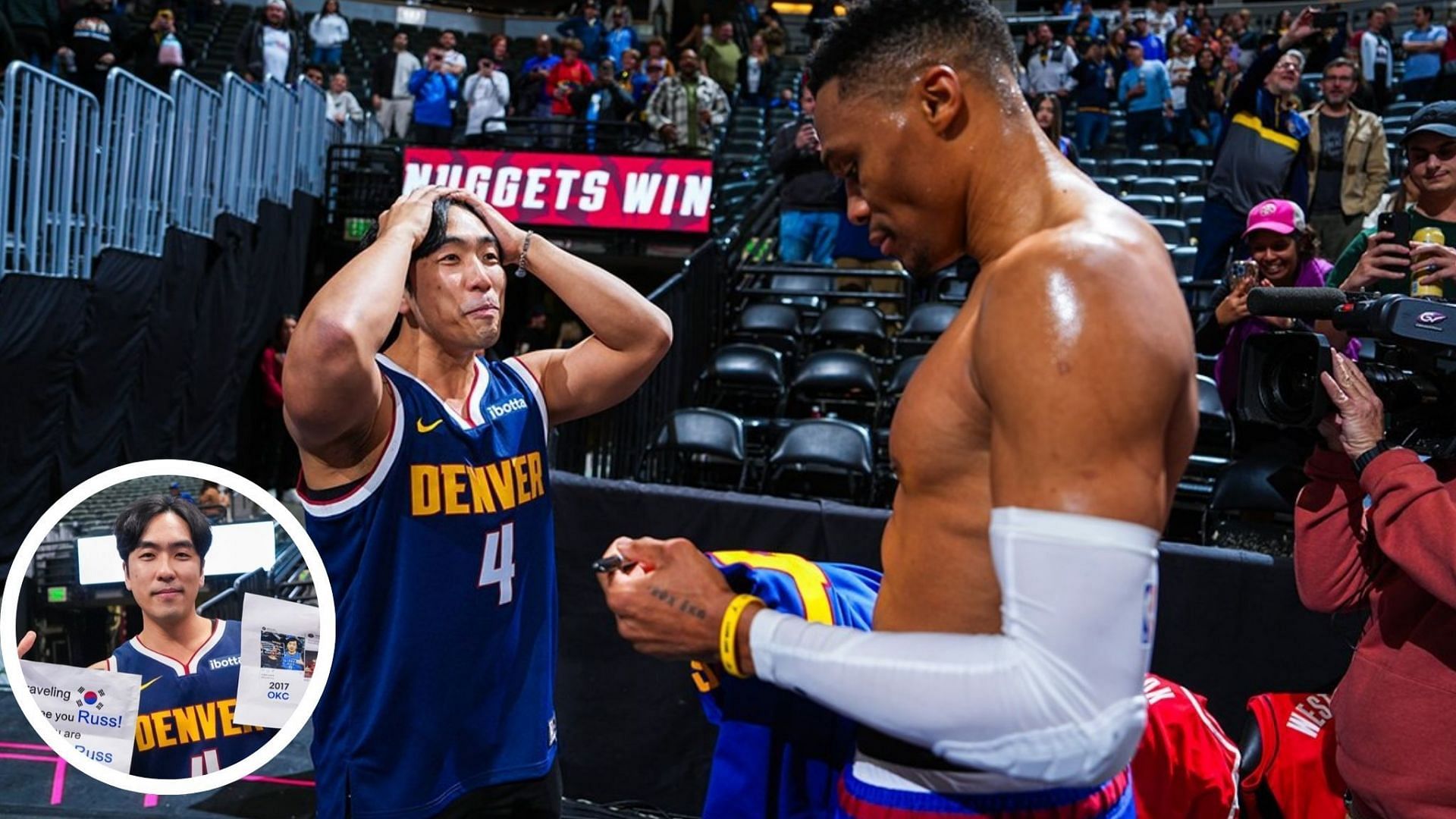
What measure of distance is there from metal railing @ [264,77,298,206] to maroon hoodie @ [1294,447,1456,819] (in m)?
10.3

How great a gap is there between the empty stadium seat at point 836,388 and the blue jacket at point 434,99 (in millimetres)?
7680

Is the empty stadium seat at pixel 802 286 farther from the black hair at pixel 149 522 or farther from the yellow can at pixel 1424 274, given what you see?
the black hair at pixel 149 522

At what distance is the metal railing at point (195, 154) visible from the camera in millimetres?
9055

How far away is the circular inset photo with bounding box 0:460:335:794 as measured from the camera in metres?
2.40

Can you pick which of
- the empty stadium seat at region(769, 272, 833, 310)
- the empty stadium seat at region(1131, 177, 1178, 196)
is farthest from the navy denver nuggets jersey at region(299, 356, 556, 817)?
the empty stadium seat at region(1131, 177, 1178, 196)

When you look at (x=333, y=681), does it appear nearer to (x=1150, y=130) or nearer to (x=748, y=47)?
(x=1150, y=130)

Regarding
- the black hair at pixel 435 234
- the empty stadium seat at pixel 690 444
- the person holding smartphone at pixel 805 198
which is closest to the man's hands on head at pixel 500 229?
the black hair at pixel 435 234

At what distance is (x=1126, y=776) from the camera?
171cm

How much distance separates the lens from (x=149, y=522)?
243cm

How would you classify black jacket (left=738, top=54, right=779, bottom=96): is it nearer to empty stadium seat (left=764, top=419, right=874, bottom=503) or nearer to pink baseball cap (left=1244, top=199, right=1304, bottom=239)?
empty stadium seat (left=764, top=419, right=874, bottom=503)

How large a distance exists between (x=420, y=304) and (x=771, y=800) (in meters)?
1.42

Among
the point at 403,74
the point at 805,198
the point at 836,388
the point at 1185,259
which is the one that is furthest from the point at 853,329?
the point at 403,74

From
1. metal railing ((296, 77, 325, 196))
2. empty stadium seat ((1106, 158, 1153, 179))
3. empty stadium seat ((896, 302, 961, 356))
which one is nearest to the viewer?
empty stadium seat ((896, 302, 961, 356))

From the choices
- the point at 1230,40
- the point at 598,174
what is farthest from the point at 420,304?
the point at 1230,40
